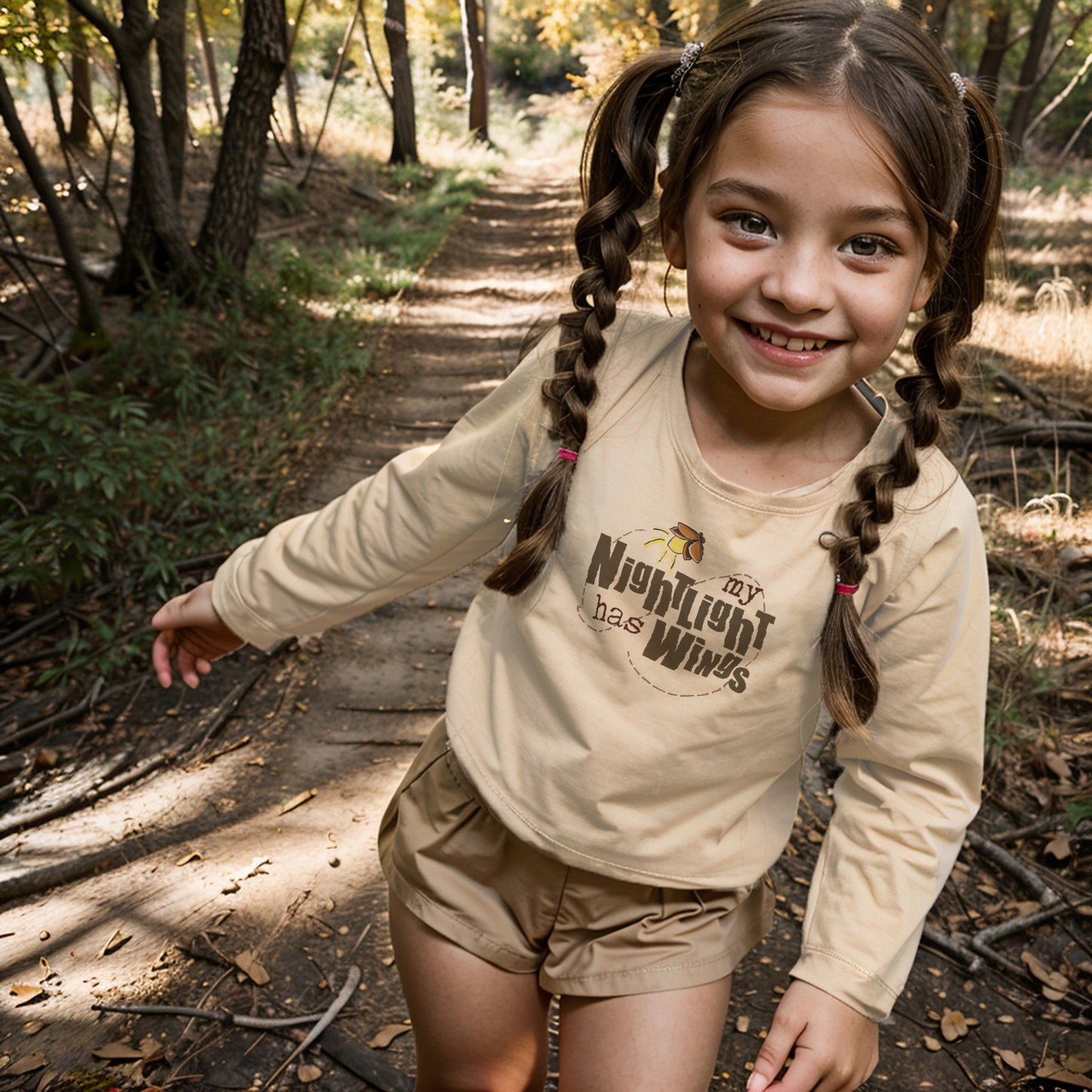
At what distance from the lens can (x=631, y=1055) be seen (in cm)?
133

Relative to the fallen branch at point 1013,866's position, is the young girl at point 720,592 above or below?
above

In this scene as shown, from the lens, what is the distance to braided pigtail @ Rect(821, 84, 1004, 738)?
130 cm

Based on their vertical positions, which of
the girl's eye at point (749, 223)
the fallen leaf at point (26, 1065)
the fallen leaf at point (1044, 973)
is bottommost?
the fallen leaf at point (1044, 973)

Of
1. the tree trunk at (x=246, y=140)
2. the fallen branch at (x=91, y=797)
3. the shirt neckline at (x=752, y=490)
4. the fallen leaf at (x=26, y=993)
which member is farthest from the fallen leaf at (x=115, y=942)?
the tree trunk at (x=246, y=140)

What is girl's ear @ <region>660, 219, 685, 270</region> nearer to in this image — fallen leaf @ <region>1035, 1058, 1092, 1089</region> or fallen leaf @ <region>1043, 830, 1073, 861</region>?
fallen leaf @ <region>1035, 1058, 1092, 1089</region>

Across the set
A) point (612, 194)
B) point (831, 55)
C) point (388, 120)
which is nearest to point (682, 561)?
A: point (612, 194)

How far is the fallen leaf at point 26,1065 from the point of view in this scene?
1.97m

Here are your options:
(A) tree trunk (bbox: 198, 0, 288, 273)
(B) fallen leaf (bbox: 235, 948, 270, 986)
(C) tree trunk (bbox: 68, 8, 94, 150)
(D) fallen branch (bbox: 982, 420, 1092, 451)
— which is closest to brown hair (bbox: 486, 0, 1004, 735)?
(B) fallen leaf (bbox: 235, 948, 270, 986)

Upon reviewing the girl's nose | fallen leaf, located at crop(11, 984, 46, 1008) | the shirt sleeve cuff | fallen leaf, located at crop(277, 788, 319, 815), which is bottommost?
fallen leaf, located at crop(277, 788, 319, 815)

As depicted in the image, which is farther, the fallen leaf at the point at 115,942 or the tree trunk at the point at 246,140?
the tree trunk at the point at 246,140

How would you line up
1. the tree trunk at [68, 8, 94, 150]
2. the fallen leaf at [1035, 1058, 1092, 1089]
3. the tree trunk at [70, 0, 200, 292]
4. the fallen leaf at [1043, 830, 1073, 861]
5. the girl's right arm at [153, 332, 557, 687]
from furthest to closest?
the tree trunk at [68, 8, 94, 150] → the tree trunk at [70, 0, 200, 292] → the fallen leaf at [1043, 830, 1073, 861] → the fallen leaf at [1035, 1058, 1092, 1089] → the girl's right arm at [153, 332, 557, 687]

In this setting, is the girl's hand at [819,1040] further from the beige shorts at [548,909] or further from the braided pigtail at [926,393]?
the braided pigtail at [926,393]

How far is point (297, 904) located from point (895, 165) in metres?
2.23

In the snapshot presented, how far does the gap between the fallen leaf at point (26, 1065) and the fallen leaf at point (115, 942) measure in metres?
0.30
